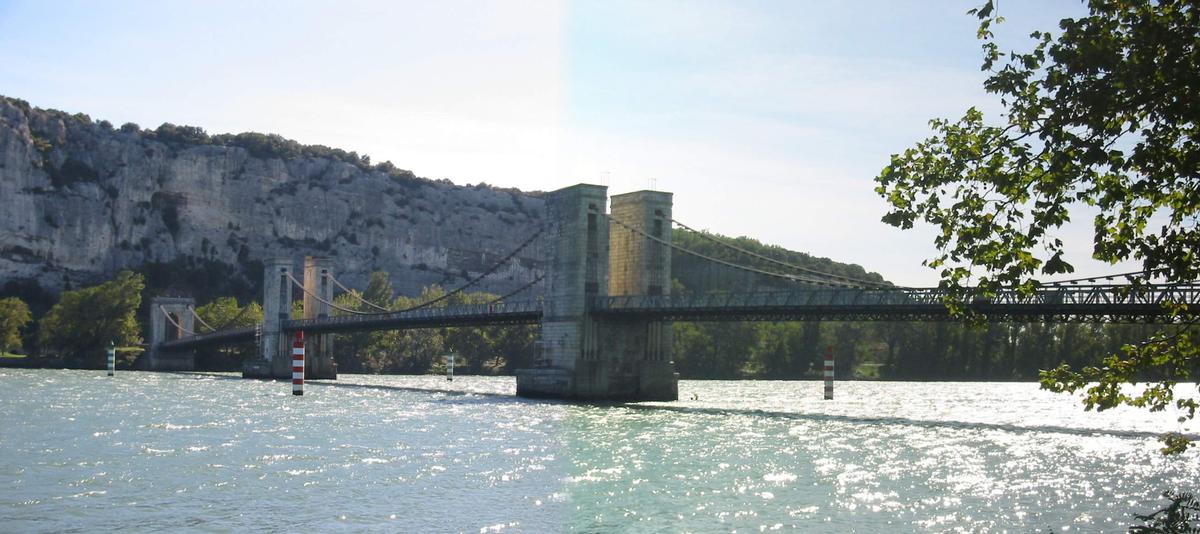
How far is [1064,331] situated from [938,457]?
296 feet

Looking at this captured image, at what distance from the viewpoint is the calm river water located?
21.7m

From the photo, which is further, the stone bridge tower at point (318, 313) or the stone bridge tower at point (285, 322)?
the stone bridge tower at point (318, 313)

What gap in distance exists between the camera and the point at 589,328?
6394cm

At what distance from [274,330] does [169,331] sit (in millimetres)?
34930

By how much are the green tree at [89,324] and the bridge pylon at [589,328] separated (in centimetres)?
6990

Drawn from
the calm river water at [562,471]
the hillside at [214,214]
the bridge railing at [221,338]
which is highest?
the hillside at [214,214]

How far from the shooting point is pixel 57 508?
22.1 metres

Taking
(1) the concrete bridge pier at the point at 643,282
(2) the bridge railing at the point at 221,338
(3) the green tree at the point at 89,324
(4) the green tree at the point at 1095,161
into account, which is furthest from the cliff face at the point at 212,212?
(4) the green tree at the point at 1095,161

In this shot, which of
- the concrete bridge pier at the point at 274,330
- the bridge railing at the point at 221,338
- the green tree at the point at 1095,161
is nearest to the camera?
the green tree at the point at 1095,161

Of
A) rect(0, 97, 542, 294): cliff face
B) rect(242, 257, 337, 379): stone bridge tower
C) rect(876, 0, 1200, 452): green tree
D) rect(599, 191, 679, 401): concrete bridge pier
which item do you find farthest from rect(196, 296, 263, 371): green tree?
rect(876, 0, 1200, 452): green tree

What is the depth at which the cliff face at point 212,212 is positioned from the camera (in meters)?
156

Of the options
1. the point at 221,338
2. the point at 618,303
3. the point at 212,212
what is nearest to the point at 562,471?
the point at 618,303

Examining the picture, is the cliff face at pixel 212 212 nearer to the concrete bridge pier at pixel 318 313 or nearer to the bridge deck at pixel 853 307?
the concrete bridge pier at pixel 318 313

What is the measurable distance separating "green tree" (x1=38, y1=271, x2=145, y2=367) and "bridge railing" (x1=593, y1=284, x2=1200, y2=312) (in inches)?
2915
